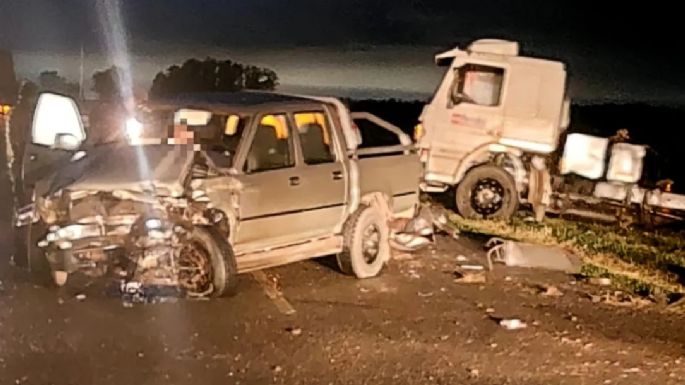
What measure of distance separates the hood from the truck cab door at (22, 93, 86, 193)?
2.44m

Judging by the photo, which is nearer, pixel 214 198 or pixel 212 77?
pixel 214 198

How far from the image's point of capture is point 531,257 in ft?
45.5

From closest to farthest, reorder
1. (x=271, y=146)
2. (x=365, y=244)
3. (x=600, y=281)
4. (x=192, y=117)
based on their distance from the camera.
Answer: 1. (x=271, y=146)
2. (x=192, y=117)
3. (x=365, y=244)
4. (x=600, y=281)

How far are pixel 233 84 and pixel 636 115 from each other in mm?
13884

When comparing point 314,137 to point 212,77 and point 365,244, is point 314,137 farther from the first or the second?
point 212,77

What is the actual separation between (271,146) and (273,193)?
515 mm

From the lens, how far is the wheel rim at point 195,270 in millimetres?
10945

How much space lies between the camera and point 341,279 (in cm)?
1255

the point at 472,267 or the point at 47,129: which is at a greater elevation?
the point at 47,129

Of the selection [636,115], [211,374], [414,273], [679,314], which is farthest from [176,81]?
[211,374]

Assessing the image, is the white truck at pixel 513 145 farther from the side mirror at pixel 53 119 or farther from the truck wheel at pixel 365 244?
the side mirror at pixel 53 119

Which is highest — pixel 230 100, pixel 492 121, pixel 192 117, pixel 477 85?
pixel 230 100

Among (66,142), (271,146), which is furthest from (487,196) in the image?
(271,146)

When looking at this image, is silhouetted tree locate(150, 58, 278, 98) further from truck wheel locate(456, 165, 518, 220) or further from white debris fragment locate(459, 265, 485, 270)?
white debris fragment locate(459, 265, 485, 270)
